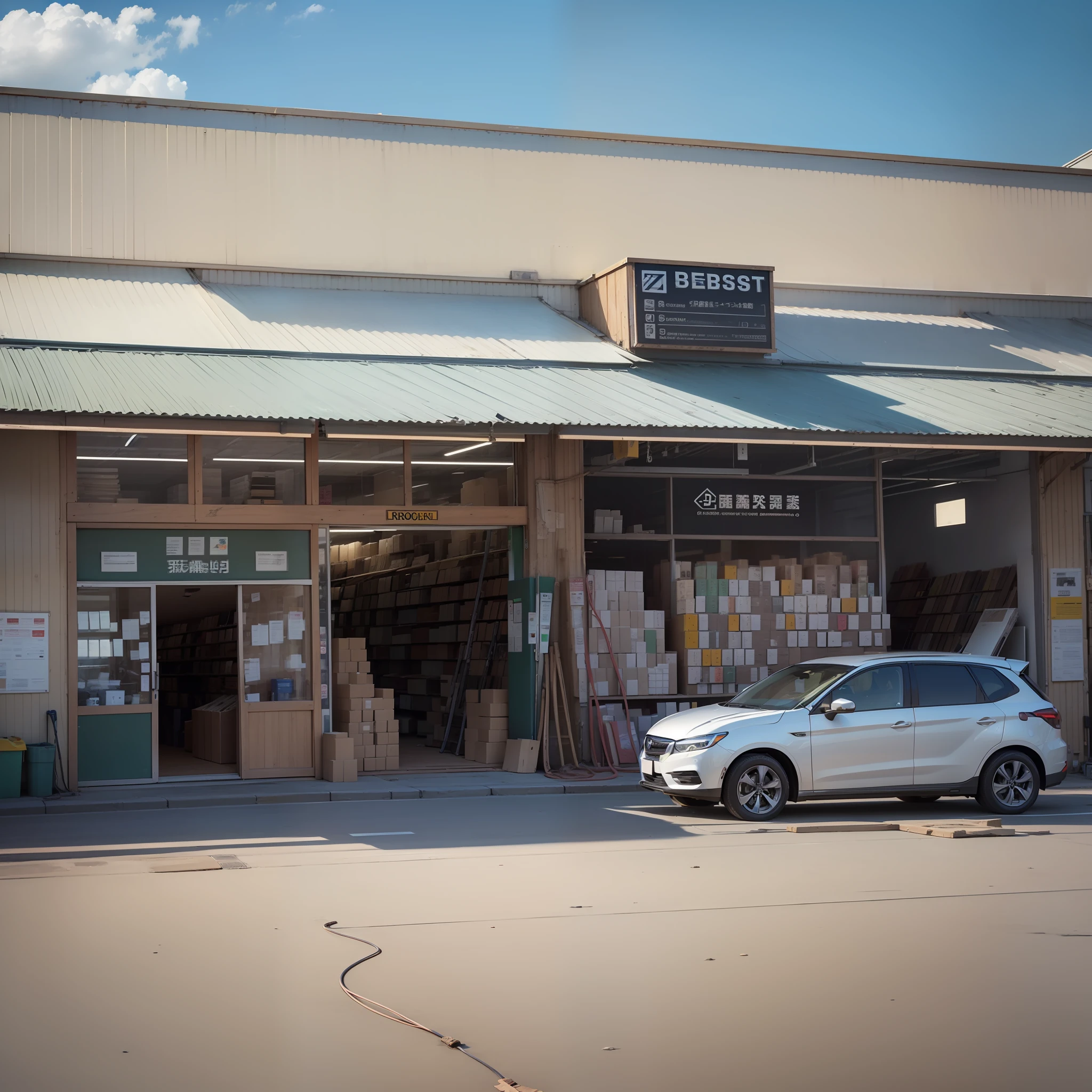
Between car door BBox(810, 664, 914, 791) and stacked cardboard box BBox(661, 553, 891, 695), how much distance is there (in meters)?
5.21

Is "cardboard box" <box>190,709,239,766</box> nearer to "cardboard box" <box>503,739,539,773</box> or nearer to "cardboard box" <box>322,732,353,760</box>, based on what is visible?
"cardboard box" <box>322,732,353,760</box>

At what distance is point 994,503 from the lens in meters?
20.5

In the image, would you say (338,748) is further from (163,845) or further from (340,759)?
(163,845)

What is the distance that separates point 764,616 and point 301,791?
707 centimetres

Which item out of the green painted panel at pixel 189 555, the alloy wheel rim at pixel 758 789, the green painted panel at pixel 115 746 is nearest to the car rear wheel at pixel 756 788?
the alloy wheel rim at pixel 758 789

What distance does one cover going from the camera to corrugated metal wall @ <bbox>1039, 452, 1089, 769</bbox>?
18938 millimetres

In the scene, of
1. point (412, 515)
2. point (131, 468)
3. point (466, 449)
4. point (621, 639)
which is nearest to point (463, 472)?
point (466, 449)

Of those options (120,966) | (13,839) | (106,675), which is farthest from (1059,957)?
(106,675)

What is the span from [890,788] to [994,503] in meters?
8.74

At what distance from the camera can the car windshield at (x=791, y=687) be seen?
520 inches

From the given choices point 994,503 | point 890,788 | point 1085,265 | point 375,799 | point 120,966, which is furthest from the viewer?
point 1085,265

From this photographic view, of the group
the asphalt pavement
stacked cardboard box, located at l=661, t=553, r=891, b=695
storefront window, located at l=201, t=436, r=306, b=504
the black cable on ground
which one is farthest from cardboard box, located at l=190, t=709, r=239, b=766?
the black cable on ground

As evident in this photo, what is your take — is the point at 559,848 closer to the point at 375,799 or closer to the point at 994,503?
the point at 375,799

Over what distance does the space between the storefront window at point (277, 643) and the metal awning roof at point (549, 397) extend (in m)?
2.67
